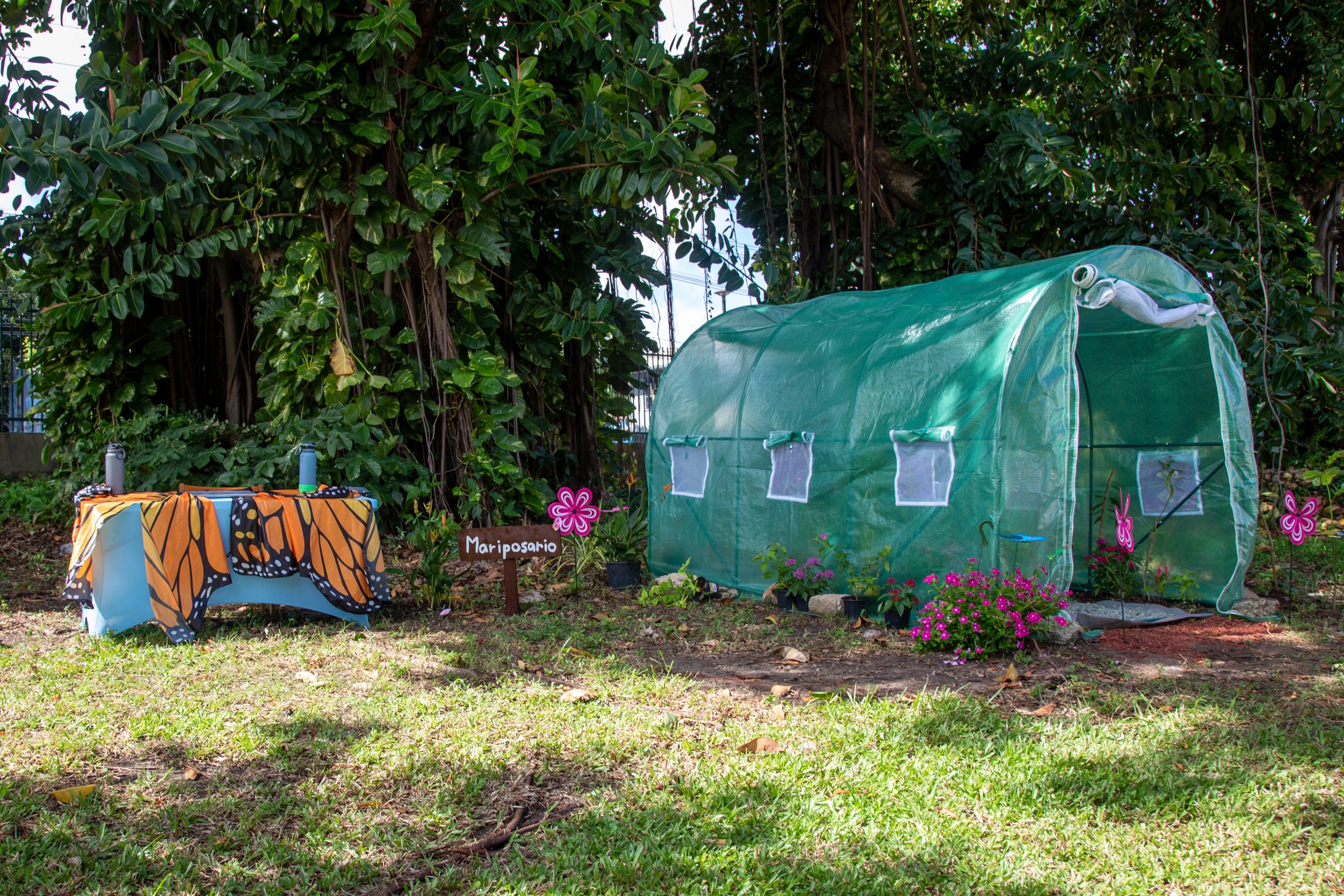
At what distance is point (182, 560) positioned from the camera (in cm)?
536

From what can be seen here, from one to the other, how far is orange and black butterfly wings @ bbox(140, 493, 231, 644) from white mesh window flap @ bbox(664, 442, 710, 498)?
3473mm

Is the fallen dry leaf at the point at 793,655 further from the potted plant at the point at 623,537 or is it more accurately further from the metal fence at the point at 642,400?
the metal fence at the point at 642,400

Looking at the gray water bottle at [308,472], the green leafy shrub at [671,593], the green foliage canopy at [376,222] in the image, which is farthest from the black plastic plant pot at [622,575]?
the gray water bottle at [308,472]

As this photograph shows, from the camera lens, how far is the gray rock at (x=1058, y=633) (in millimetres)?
5402

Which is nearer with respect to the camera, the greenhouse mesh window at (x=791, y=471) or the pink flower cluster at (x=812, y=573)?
the pink flower cluster at (x=812, y=573)

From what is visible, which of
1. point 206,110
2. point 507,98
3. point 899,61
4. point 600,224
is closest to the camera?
point 206,110

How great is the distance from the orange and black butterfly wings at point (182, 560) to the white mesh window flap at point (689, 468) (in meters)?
3.47

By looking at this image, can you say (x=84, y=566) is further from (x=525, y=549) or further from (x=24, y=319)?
(x=24, y=319)

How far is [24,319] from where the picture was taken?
1083 cm

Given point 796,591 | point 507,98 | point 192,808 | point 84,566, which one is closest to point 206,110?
point 507,98

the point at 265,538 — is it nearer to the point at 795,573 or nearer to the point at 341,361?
the point at 341,361

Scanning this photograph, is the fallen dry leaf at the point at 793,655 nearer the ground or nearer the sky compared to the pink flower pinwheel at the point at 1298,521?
nearer the ground

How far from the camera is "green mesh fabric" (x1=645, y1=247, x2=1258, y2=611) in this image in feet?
18.5

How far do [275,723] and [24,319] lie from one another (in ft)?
30.3
